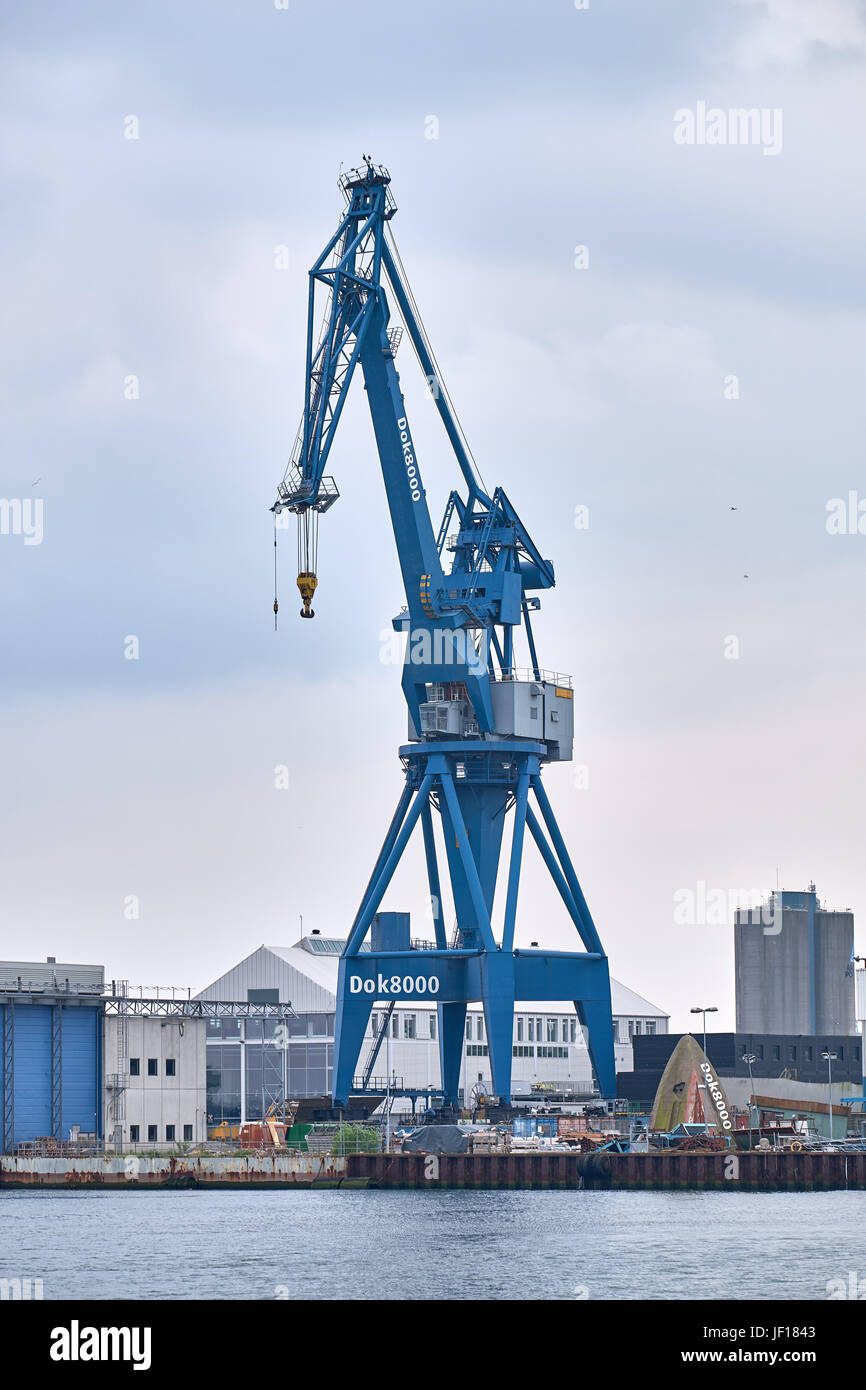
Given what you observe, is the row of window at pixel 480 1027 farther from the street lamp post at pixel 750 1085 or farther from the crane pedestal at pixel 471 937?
the crane pedestal at pixel 471 937

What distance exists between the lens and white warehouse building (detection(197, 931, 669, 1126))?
11675cm

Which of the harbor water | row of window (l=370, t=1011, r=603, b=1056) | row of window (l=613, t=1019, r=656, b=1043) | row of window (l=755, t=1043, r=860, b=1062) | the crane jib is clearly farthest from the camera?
row of window (l=613, t=1019, r=656, b=1043)

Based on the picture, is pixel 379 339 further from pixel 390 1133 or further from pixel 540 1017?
pixel 540 1017

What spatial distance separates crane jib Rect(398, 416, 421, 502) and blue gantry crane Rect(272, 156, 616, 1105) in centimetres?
7

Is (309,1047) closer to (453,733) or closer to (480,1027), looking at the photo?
(480,1027)

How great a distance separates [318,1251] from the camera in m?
54.8

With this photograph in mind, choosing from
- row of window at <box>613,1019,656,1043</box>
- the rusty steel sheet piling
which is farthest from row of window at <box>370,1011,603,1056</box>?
the rusty steel sheet piling

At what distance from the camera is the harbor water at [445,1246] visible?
4753 cm

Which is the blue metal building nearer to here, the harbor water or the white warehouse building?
the harbor water

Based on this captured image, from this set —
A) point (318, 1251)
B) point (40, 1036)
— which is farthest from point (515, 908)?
point (318, 1251)

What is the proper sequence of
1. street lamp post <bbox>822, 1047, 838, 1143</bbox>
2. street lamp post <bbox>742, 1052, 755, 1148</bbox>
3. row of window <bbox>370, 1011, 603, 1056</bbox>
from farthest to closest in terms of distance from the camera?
1. row of window <bbox>370, 1011, 603, 1056</bbox>
2. street lamp post <bbox>822, 1047, 838, 1143</bbox>
3. street lamp post <bbox>742, 1052, 755, 1148</bbox>

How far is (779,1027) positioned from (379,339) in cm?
7216

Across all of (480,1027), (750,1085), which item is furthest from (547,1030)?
(750,1085)

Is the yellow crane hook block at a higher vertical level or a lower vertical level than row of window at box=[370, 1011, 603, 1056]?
higher
